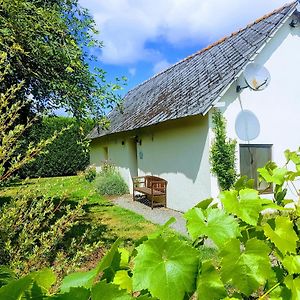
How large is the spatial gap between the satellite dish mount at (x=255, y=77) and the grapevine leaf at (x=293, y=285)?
907cm

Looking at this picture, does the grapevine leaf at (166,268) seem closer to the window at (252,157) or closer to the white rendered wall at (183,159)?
the white rendered wall at (183,159)

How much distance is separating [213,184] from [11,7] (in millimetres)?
6740

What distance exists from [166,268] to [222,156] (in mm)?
8776

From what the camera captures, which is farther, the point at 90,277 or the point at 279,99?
the point at 279,99

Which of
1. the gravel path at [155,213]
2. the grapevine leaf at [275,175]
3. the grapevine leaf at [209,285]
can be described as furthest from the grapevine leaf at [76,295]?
the gravel path at [155,213]

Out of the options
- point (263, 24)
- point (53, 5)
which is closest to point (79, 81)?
point (53, 5)

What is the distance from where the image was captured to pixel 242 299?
0.97 meters

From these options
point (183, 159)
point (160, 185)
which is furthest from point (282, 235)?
point (160, 185)

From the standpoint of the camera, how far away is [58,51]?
5973 mm

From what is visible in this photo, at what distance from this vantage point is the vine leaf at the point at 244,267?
90cm

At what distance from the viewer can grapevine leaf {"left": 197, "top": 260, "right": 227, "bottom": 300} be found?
0.83m

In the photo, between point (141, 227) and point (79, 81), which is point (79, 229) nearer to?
point (141, 227)

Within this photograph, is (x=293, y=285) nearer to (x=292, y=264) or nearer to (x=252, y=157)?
(x=292, y=264)

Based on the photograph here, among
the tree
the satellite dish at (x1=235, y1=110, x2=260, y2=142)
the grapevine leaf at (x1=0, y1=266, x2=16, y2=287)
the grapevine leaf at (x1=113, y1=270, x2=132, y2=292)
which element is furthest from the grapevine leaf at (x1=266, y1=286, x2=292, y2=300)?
the satellite dish at (x1=235, y1=110, x2=260, y2=142)
